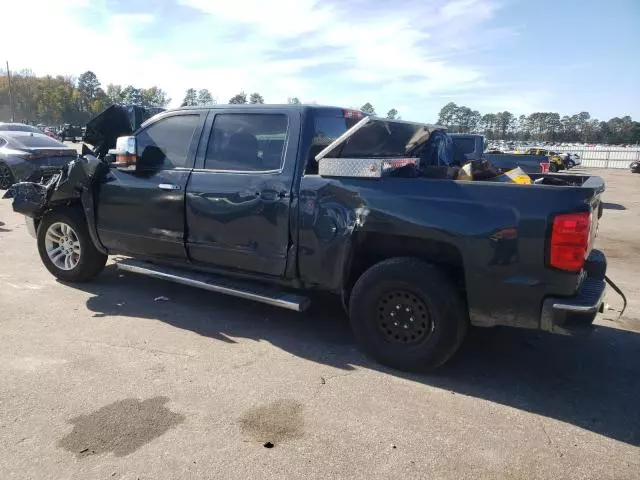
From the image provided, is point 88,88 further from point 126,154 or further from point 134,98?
point 126,154

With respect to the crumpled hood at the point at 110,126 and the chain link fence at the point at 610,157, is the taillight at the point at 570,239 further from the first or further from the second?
the chain link fence at the point at 610,157

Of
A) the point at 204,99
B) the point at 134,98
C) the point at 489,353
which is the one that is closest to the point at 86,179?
the point at 489,353

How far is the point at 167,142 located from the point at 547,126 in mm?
107554

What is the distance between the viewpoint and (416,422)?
308cm

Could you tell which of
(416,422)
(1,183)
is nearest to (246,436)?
(416,422)

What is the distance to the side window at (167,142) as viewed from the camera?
191 inches

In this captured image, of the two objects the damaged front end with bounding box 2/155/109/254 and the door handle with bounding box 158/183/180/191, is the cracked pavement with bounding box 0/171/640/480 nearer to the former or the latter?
the damaged front end with bounding box 2/155/109/254

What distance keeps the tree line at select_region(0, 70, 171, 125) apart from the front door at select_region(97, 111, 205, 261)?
360 ft

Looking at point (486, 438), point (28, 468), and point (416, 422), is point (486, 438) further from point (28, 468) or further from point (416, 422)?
point (28, 468)

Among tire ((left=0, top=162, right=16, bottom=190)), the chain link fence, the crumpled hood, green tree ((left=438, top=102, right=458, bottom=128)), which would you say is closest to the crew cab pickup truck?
the crumpled hood

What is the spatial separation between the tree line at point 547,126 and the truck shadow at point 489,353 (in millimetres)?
71041

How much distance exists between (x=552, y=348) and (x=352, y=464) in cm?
243

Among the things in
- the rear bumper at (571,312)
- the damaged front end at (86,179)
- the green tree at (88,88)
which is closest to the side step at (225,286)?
the damaged front end at (86,179)

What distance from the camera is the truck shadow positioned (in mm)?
3363
